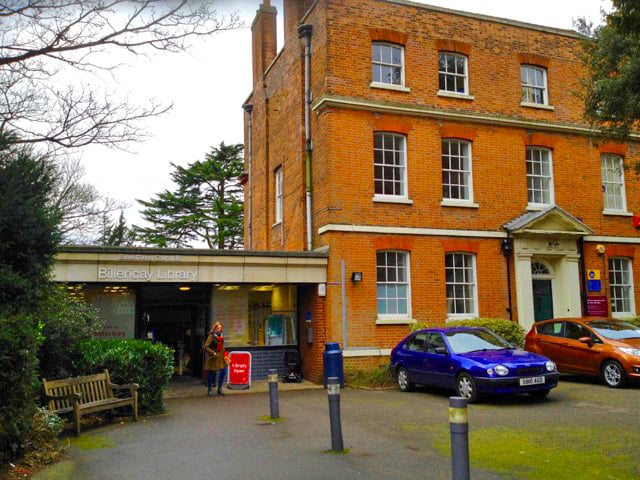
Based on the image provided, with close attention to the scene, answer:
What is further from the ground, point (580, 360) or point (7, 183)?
point (7, 183)

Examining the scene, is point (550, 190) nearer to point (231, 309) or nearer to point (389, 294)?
point (389, 294)

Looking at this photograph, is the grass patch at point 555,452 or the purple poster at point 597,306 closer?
the grass patch at point 555,452

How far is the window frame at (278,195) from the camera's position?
22.0 metres

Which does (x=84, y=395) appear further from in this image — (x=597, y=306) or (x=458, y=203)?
(x=597, y=306)

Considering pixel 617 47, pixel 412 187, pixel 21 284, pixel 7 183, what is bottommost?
pixel 21 284

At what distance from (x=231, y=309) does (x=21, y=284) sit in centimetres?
935

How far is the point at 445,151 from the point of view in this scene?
19203 millimetres

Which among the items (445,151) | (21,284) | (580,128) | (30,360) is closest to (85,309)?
(21,284)

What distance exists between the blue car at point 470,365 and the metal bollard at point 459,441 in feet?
22.1

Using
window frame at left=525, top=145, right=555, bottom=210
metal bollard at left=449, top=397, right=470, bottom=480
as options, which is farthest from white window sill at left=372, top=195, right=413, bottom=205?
metal bollard at left=449, top=397, right=470, bottom=480

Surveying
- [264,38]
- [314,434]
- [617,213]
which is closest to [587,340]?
[617,213]

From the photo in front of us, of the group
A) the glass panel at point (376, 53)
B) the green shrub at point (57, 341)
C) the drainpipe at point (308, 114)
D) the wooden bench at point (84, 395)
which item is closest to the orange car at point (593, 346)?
the drainpipe at point (308, 114)

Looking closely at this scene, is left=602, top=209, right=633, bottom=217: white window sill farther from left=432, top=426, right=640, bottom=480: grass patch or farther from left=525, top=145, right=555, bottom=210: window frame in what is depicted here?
left=432, top=426, right=640, bottom=480: grass patch

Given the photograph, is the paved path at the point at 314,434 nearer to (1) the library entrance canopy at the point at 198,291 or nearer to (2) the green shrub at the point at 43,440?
(2) the green shrub at the point at 43,440
